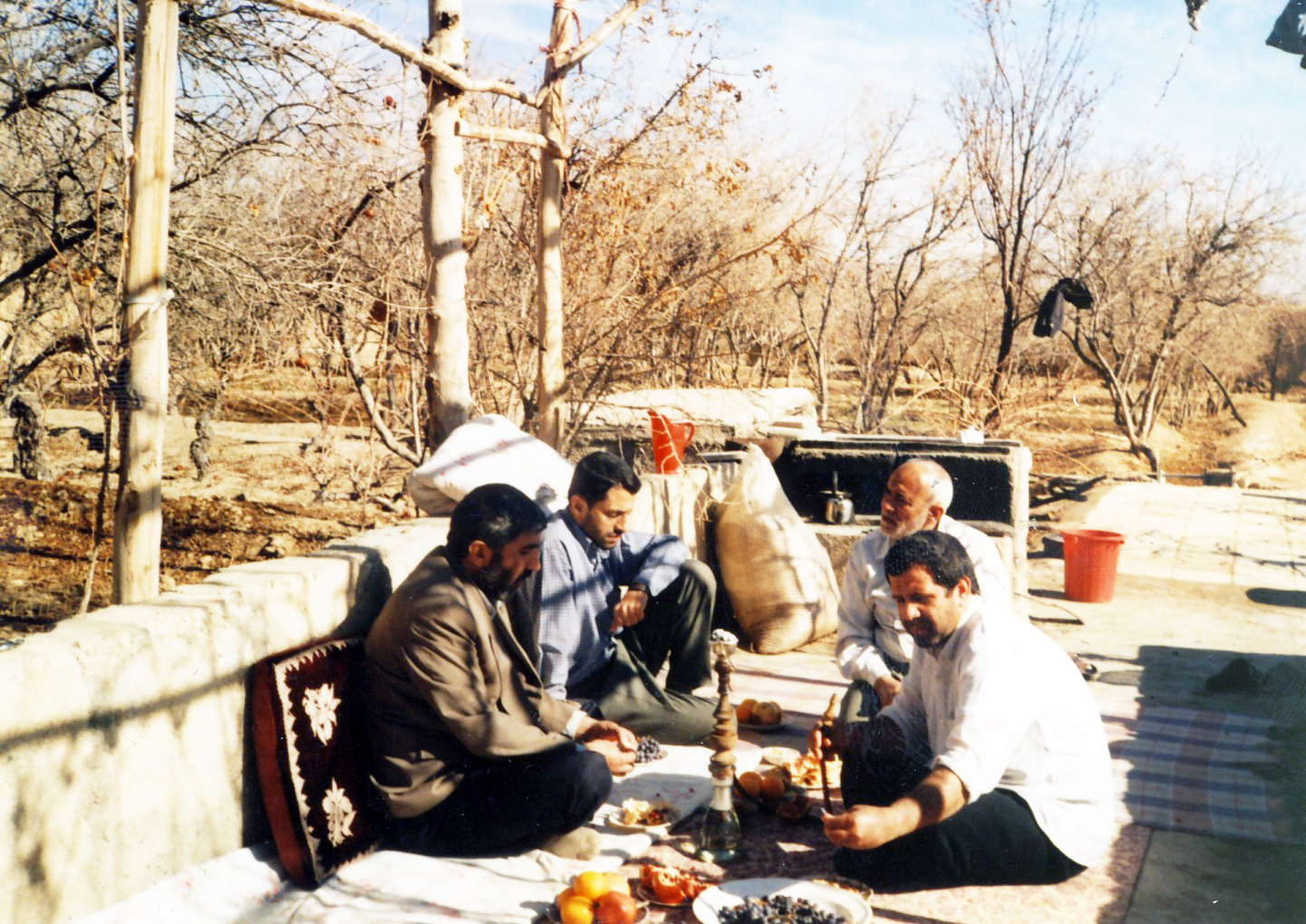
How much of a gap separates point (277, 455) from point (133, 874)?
45.1 feet

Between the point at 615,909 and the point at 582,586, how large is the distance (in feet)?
5.12

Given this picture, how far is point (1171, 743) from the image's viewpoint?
464cm

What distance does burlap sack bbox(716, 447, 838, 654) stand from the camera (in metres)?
6.10

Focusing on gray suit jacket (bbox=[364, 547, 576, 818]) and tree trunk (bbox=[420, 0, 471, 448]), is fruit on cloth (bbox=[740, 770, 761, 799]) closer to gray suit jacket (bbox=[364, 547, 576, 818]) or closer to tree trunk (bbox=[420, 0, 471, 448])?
A: gray suit jacket (bbox=[364, 547, 576, 818])

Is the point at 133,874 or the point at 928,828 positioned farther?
the point at 928,828

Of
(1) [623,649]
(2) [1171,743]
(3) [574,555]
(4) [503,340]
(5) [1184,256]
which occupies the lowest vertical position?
(2) [1171,743]

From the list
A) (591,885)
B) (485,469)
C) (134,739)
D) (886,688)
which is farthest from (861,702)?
(134,739)

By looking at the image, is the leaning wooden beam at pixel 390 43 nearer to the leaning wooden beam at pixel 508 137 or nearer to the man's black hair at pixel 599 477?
the leaning wooden beam at pixel 508 137

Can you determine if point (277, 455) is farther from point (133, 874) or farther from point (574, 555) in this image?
point (133, 874)

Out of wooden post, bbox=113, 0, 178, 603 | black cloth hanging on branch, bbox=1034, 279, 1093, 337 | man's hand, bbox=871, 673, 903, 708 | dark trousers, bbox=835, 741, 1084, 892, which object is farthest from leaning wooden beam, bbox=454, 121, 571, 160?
black cloth hanging on branch, bbox=1034, 279, 1093, 337

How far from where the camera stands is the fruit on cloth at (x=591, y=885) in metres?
3.00

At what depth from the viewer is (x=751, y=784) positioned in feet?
12.4

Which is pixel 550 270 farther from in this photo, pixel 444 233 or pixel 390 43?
pixel 390 43

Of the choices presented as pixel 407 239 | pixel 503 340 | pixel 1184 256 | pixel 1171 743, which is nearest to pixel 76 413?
pixel 503 340
